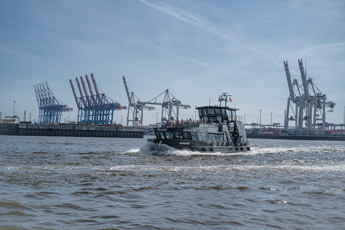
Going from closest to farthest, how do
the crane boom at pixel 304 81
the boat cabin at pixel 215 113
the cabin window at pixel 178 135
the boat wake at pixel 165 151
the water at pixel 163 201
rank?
the water at pixel 163 201 < the boat wake at pixel 165 151 < the cabin window at pixel 178 135 < the boat cabin at pixel 215 113 < the crane boom at pixel 304 81

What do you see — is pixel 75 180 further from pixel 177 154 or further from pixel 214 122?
pixel 214 122

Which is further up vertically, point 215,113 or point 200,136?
point 215,113

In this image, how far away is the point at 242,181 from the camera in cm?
1812

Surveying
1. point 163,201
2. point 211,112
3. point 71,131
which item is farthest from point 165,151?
point 71,131

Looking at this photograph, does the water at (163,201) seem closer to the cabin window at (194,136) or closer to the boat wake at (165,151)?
the boat wake at (165,151)

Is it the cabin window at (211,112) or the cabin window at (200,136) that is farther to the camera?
the cabin window at (211,112)

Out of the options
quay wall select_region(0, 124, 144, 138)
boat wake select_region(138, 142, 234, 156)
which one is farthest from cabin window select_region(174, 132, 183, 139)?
quay wall select_region(0, 124, 144, 138)

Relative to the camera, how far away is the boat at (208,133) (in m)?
36.3

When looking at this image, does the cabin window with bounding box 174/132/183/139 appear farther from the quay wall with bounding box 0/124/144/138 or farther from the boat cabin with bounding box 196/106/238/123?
the quay wall with bounding box 0/124/144/138

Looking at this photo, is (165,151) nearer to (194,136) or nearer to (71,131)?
(194,136)

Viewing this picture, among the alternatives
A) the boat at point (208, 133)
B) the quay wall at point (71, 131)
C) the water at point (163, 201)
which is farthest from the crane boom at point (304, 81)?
the water at point (163, 201)

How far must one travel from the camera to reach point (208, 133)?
38125mm

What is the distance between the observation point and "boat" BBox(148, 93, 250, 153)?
3628 cm

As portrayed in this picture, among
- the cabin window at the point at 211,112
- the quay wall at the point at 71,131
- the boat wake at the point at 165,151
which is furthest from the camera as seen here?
the quay wall at the point at 71,131
